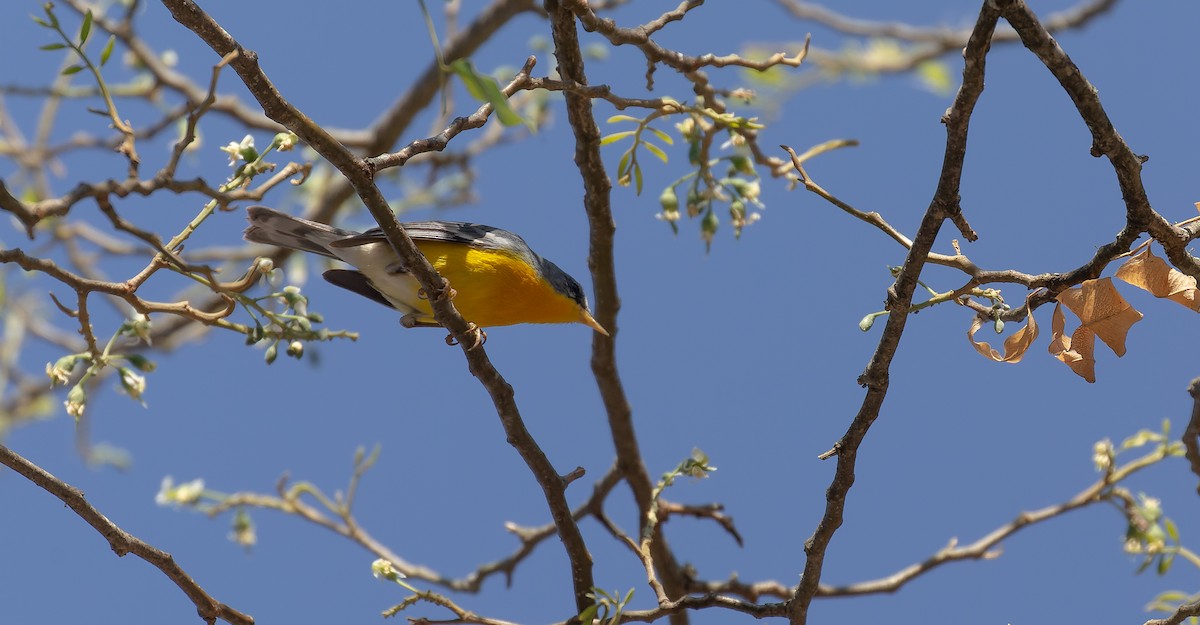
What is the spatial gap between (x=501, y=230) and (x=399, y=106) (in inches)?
61.4

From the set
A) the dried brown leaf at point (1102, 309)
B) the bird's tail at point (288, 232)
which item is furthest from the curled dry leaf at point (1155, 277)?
the bird's tail at point (288, 232)

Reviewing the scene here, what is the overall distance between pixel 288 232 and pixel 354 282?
47 centimetres

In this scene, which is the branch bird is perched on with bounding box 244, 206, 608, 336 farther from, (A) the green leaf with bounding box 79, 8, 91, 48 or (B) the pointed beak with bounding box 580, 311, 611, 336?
(A) the green leaf with bounding box 79, 8, 91, 48

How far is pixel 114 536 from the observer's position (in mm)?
3188

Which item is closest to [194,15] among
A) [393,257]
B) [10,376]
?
[393,257]

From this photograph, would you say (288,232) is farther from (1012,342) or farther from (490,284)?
(1012,342)

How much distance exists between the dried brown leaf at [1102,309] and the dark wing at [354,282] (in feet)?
12.5

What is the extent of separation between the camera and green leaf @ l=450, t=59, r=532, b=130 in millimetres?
1793

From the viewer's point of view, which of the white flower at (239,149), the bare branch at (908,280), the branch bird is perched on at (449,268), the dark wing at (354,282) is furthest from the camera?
the dark wing at (354,282)

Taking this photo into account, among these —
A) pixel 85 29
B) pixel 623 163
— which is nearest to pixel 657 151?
pixel 623 163

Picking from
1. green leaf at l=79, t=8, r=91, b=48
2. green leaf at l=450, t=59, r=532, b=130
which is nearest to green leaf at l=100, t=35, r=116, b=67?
green leaf at l=79, t=8, r=91, b=48

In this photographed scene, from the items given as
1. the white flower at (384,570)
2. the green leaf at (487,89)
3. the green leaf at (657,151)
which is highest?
the green leaf at (657,151)

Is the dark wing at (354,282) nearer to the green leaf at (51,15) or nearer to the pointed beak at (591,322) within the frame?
the pointed beak at (591,322)

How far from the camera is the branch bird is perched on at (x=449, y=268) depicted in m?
5.30
